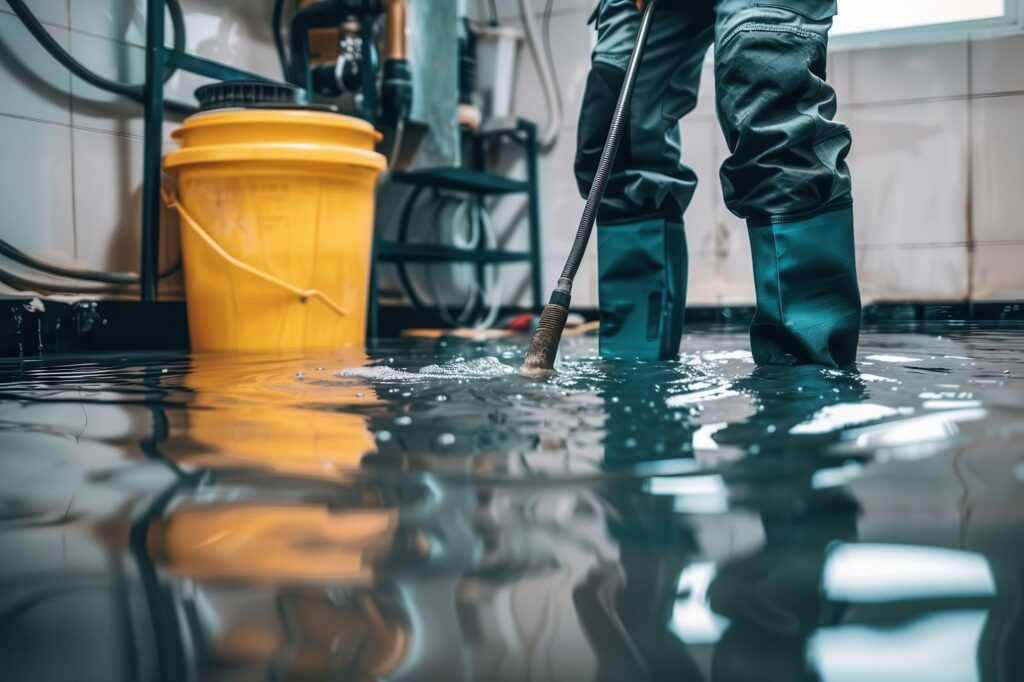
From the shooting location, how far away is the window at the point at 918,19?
2533 mm

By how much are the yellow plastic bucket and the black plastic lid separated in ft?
0.26

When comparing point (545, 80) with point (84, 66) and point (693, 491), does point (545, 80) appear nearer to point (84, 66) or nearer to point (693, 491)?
point (84, 66)

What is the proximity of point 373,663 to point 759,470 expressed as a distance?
30 cm

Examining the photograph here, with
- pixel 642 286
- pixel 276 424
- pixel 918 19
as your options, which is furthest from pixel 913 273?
pixel 276 424

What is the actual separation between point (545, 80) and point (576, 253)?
6.61 ft

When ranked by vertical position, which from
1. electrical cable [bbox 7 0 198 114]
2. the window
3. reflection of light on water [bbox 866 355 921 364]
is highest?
the window

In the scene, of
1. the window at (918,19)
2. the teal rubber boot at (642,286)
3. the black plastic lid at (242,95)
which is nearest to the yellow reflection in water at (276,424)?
the teal rubber boot at (642,286)

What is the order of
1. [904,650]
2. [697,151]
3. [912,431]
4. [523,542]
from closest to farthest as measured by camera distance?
[904,650] < [523,542] < [912,431] < [697,151]

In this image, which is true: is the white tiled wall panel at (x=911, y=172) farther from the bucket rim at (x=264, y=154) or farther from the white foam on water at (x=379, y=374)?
the white foam on water at (x=379, y=374)

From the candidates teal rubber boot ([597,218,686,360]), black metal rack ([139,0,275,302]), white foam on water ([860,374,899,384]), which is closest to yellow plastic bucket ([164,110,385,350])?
black metal rack ([139,0,275,302])

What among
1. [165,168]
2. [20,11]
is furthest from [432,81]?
[20,11]

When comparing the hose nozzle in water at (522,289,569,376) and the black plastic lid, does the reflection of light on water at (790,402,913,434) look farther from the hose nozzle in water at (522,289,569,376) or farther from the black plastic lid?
the black plastic lid

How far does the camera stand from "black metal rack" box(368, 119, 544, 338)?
8.29 feet

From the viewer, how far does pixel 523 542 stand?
0.42 m
